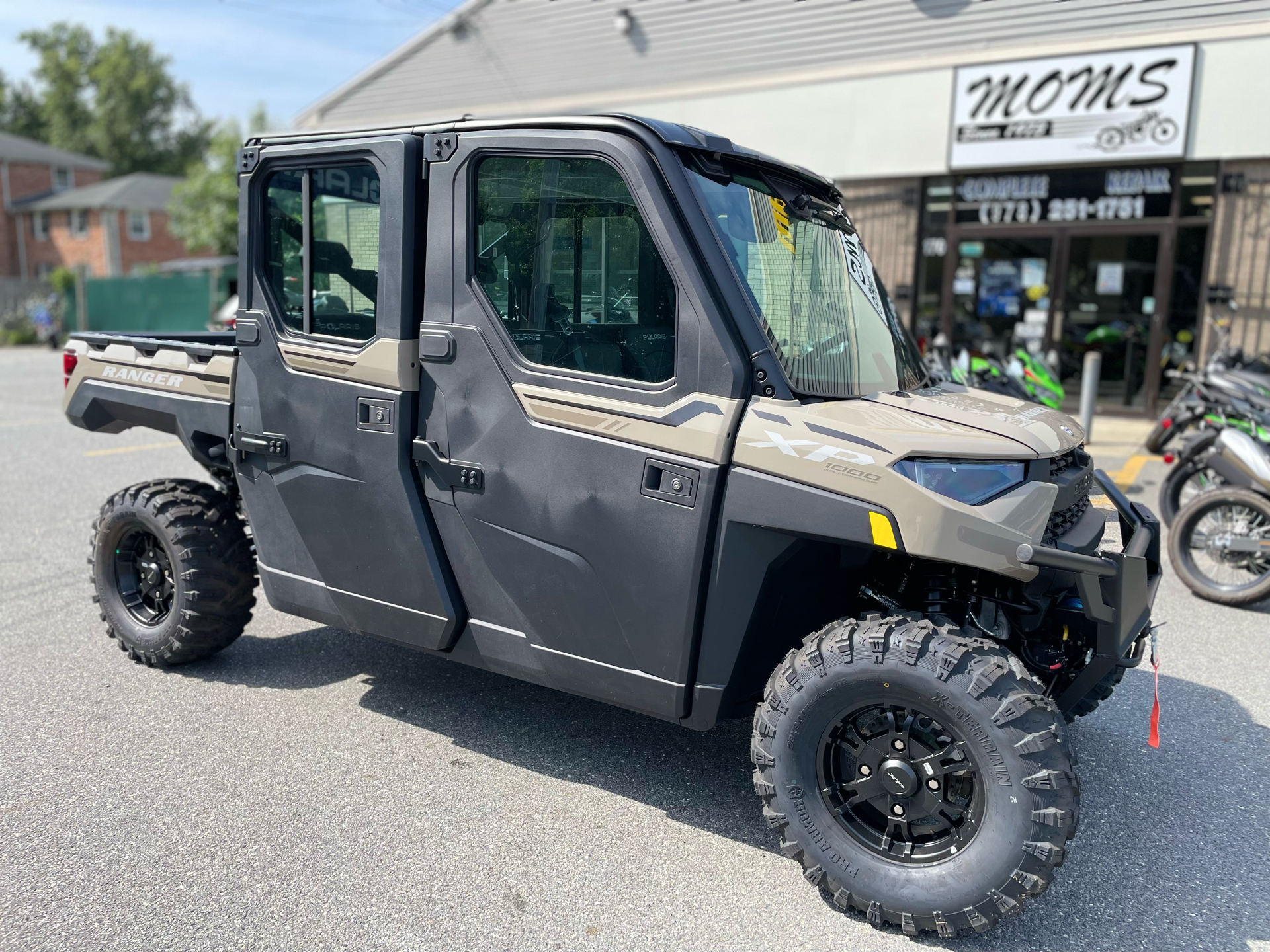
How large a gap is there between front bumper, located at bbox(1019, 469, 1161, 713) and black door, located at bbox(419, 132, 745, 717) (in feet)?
3.30

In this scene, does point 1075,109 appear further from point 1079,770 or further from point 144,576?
point 144,576

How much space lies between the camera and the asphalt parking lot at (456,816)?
2752 millimetres

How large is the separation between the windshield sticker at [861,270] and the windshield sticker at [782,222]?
0.39 metres

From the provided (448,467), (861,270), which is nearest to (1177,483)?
(861,270)

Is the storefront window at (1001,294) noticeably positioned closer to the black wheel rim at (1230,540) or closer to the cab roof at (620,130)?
the black wheel rim at (1230,540)

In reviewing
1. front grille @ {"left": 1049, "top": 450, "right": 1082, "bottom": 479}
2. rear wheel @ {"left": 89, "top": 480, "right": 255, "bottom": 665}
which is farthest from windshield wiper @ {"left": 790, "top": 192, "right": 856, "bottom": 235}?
rear wheel @ {"left": 89, "top": 480, "right": 255, "bottom": 665}

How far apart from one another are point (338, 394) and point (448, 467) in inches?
22.8

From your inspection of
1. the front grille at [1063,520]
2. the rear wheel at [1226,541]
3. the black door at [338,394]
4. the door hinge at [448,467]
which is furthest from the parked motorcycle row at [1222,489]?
the black door at [338,394]

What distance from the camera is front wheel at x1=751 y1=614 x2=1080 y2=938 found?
2.59 metres

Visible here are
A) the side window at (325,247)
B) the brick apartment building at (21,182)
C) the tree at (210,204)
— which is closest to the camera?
the side window at (325,247)

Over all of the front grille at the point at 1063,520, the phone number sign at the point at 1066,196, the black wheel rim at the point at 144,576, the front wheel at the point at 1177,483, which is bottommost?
the black wheel rim at the point at 144,576

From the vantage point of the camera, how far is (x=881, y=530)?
271 centimetres

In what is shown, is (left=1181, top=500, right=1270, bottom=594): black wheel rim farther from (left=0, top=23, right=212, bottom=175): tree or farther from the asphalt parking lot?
(left=0, top=23, right=212, bottom=175): tree

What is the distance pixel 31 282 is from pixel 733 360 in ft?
112
